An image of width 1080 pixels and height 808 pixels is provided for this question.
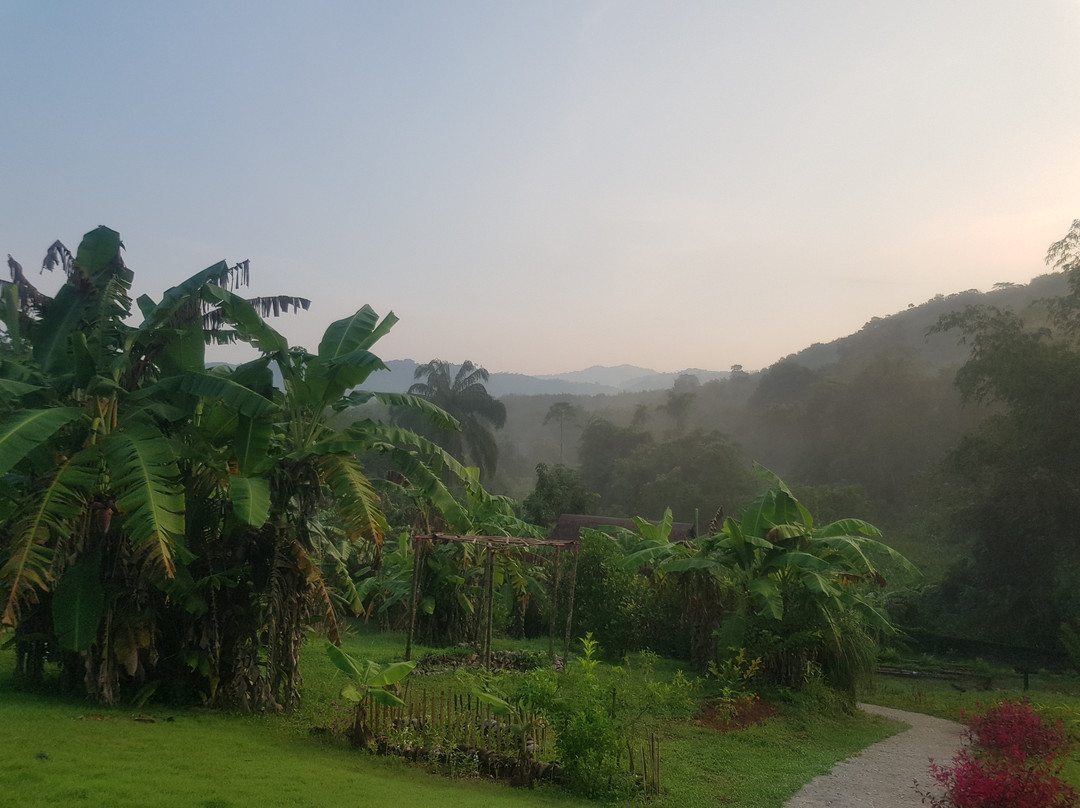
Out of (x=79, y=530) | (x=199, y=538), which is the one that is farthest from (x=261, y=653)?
(x=79, y=530)

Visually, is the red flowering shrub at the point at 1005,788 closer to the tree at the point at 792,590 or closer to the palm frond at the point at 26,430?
the tree at the point at 792,590

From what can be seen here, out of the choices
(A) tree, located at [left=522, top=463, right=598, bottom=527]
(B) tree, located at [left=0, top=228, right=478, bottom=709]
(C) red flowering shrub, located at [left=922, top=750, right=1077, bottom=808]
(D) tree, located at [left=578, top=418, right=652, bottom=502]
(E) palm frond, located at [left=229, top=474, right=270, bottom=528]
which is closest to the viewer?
(C) red flowering shrub, located at [left=922, top=750, right=1077, bottom=808]

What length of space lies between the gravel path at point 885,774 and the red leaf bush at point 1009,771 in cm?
47

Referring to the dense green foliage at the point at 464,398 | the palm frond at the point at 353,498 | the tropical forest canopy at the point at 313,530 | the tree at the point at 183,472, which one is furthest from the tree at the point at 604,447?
the palm frond at the point at 353,498

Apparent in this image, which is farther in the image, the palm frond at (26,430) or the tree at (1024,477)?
the tree at (1024,477)

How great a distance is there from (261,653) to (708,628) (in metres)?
8.60

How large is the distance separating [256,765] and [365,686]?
1.33 metres

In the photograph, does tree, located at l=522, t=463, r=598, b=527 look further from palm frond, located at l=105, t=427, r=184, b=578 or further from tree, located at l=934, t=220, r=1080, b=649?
palm frond, located at l=105, t=427, r=184, b=578

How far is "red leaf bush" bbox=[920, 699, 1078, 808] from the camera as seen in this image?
6.49m

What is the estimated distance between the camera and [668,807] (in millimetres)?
7109

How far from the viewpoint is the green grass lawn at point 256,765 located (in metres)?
6.06

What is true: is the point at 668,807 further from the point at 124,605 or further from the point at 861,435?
the point at 861,435

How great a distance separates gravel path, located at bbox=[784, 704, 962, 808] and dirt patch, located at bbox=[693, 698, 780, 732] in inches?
56.0

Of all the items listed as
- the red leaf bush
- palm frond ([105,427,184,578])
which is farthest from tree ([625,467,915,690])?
palm frond ([105,427,184,578])
